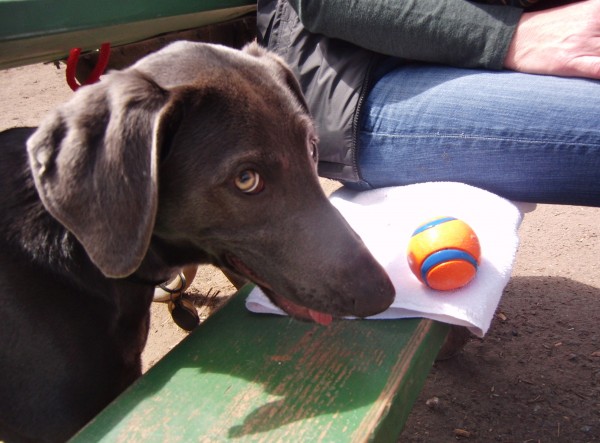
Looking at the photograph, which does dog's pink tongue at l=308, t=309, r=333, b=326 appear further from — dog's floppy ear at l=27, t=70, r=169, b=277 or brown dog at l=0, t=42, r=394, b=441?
dog's floppy ear at l=27, t=70, r=169, b=277

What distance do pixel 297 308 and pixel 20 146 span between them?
95 centimetres

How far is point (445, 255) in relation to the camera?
5.16 ft

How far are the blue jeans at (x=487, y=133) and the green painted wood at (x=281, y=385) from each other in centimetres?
65

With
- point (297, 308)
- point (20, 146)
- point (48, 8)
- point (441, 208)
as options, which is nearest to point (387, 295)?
point (297, 308)

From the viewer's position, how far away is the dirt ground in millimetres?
2301

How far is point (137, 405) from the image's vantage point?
146 cm

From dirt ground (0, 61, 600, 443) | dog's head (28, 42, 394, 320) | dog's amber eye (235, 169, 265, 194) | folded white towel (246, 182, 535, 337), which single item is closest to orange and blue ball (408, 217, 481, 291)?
folded white towel (246, 182, 535, 337)

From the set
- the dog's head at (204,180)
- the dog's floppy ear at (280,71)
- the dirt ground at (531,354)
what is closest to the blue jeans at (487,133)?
the dog's floppy ear at (280,71)

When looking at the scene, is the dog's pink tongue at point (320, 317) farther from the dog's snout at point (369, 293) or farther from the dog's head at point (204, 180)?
the dog's snout at point (369, 293)

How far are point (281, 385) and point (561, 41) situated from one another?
138cm

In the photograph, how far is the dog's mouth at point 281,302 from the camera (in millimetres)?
1591

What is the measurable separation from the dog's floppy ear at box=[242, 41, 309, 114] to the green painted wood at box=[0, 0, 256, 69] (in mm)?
429

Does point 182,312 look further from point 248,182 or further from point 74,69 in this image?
point 248,182

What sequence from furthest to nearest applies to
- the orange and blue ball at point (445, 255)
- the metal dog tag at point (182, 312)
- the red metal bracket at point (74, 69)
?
the metal dog tag at point (182, 312) → the red metal bracket at point (74, 69) → the orange and blue ball at point (445, 255)
